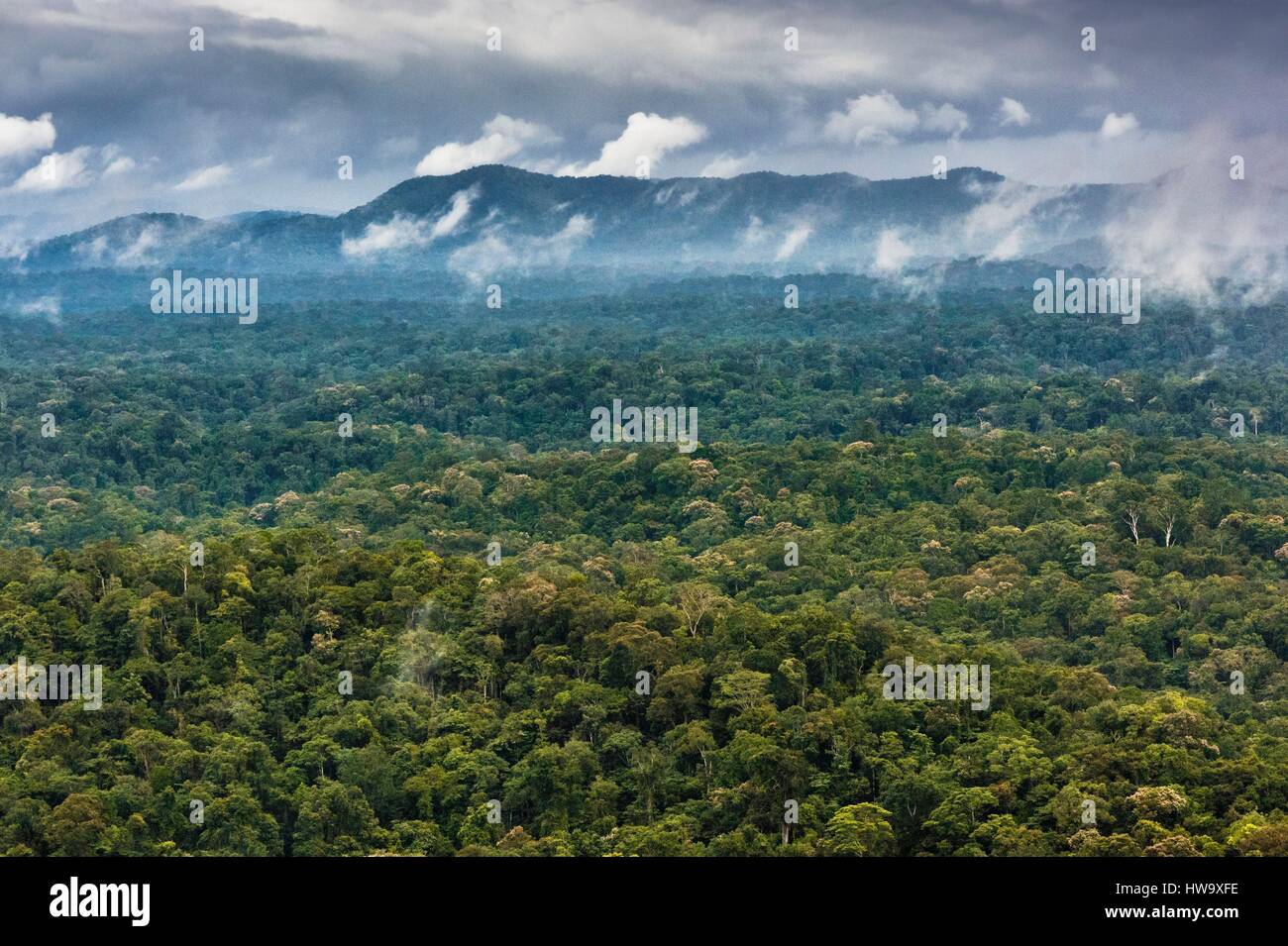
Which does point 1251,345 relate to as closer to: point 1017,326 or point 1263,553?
point 1017,326

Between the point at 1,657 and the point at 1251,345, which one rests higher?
the point at 1251,345

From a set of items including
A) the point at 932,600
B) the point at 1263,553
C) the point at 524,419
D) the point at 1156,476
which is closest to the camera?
the point at 932,600

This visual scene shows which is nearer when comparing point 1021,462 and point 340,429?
point 1021,462

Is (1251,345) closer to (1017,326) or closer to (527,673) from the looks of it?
(1017,326)

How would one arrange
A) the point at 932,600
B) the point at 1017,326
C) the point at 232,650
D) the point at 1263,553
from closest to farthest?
the point at 232,650, the point at 932,600, the point at 1263,553, the point at 1017,326

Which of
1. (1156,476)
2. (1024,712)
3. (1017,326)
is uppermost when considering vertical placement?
(1017,326)

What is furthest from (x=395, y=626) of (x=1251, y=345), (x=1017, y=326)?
(x=1251, y=345)

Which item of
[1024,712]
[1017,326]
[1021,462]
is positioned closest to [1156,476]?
[1021,462]
